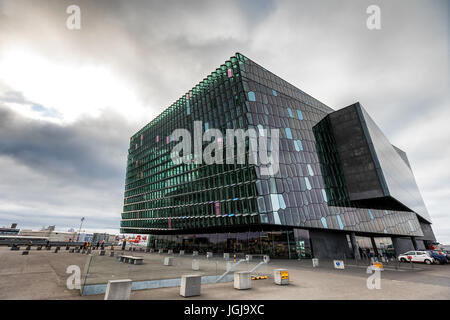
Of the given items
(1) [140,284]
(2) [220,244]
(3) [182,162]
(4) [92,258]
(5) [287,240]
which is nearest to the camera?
(4) [92,258]

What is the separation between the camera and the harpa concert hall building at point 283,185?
33.4 metres

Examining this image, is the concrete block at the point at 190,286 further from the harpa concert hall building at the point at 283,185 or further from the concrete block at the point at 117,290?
the harpa concert hall building at the point at 283,185

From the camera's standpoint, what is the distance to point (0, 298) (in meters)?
8.34

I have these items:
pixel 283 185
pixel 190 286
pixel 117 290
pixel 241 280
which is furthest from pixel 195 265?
pixel 283 185

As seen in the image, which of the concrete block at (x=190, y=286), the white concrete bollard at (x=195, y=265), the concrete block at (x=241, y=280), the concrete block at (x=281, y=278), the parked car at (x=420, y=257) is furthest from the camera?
the parked car at (x=420, y=257)

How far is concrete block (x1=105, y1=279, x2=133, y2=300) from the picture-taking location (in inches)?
315

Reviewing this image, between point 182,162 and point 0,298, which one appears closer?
point 0,298

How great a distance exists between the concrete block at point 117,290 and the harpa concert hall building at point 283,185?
24.5 metres

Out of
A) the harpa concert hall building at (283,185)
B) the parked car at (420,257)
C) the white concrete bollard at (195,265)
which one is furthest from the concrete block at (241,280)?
the parked car at (420,257)

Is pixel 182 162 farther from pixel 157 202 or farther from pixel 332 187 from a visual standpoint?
pixel 332 187

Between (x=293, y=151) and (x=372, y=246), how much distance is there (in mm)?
37110

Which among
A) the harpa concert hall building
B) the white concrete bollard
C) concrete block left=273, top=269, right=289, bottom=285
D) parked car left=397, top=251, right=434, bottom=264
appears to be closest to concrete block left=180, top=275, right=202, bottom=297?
the white concrete bollard

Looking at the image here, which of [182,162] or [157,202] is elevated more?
[182,162]
